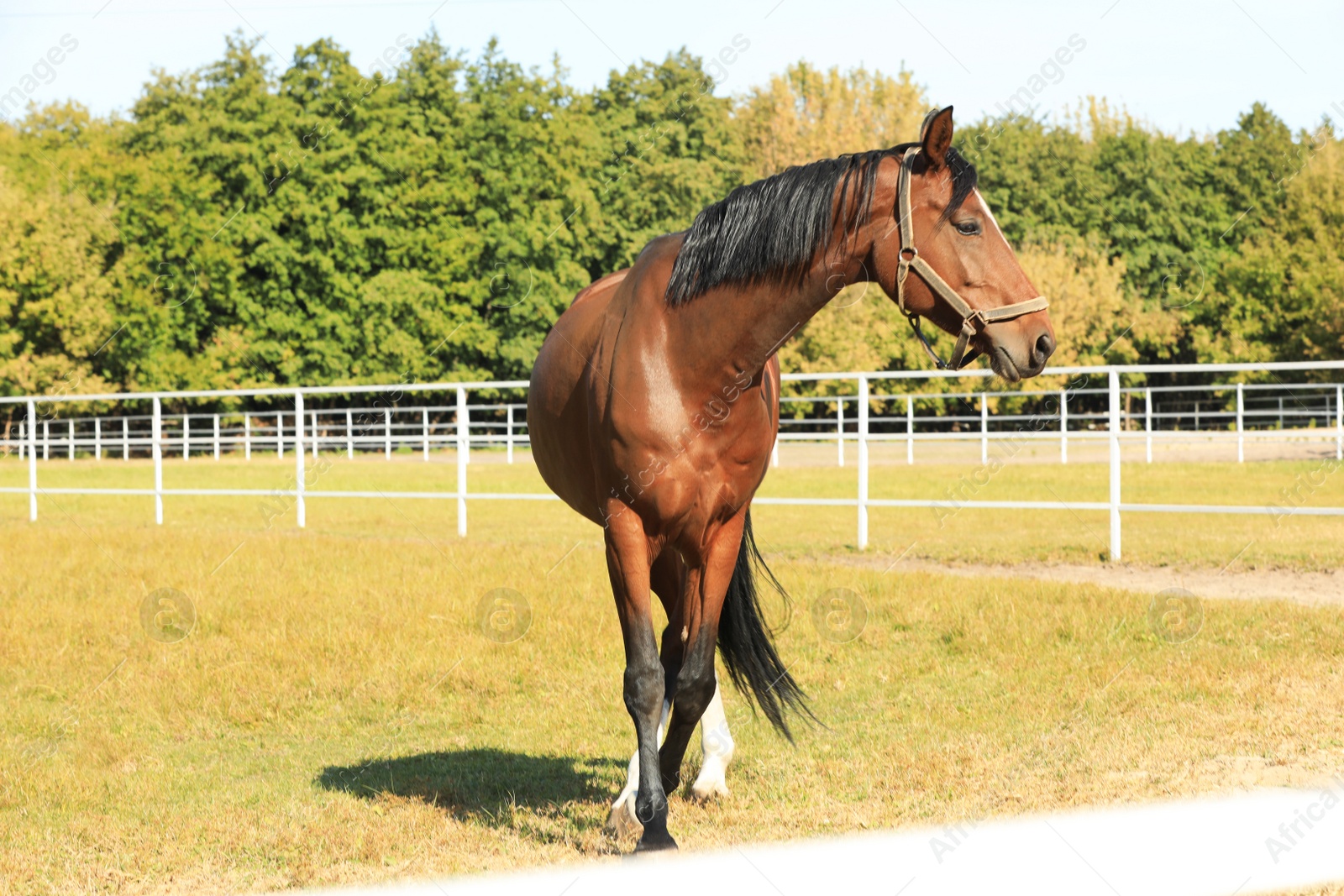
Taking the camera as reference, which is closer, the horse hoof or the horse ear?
the horse ear

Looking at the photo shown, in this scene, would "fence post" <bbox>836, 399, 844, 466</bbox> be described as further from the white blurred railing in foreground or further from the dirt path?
→ the white blurred railing in foreground

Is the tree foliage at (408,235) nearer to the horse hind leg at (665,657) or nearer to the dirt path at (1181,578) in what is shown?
the dirt path at (1181,578)

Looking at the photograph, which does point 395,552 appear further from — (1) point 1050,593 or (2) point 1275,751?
(2) point 1275,751

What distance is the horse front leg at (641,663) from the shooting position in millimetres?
3492

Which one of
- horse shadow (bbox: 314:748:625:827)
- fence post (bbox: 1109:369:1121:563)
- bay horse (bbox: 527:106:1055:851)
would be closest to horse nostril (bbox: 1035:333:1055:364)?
bay horse (bbox: 527:106:1055:851)

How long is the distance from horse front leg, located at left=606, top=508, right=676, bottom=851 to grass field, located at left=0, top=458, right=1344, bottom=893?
0.71 feet

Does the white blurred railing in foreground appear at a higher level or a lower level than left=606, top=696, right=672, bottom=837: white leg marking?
higher

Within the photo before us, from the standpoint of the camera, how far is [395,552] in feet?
32.8

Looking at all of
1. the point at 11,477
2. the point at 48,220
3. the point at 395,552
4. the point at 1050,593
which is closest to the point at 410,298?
the point at 48,220

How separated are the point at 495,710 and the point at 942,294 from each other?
346 centimetres

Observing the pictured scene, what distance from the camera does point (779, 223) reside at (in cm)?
342

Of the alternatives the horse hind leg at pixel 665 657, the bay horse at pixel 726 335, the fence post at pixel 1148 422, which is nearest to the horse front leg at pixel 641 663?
the bay horse at pixel 726 335

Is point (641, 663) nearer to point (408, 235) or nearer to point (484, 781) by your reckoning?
point (484, 781)

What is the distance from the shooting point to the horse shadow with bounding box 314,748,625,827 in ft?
13.9
